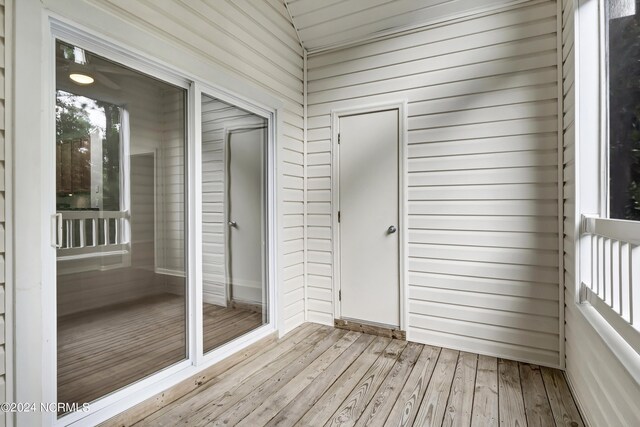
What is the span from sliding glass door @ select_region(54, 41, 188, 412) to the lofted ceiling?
170 cm

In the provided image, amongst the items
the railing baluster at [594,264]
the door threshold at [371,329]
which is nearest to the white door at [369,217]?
the door threshold at [371,329]

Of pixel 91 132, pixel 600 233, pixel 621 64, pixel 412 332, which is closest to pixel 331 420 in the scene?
pixel 412 332

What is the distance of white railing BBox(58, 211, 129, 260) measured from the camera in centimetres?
159

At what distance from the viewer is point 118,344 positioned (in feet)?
6.02

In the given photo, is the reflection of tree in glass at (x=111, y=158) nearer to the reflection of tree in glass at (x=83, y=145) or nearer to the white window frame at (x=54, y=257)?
the reflection of tree in glass at (x=83, y=145)

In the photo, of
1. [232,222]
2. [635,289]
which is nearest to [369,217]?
[232,222]

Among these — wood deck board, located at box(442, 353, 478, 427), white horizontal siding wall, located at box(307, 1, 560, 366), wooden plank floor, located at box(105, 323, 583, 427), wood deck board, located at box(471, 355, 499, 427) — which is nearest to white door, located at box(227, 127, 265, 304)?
wooden plank floor, located at box(105, 323, 583, 427)

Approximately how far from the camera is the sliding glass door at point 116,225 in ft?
5.27

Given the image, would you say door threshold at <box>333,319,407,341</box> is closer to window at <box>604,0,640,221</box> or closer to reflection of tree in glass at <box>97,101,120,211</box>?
window at <box>604,0,640,221</box>

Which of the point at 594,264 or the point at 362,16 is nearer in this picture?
the point at 594,264

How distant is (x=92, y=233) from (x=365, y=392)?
6.21 ft

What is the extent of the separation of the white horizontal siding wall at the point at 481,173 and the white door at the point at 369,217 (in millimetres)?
169

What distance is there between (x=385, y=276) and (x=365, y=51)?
2.21 metres

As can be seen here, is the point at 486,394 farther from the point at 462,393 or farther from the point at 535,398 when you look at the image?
the point at 535,398
